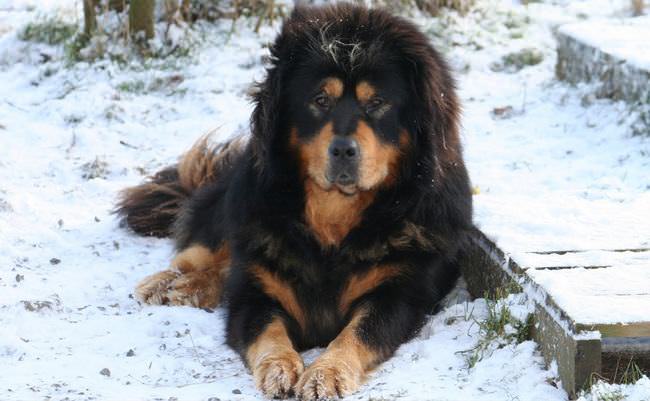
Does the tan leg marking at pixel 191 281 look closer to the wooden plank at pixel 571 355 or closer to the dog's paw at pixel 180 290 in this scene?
the dog's paw at pixel 180 290

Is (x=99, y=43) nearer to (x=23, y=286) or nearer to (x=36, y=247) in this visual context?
(x=36, y=247)

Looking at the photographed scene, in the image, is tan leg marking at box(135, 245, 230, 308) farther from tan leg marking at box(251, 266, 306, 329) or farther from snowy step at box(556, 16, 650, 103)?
snowy step at box(556, 16, 650, 103)

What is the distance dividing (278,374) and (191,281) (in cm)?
147

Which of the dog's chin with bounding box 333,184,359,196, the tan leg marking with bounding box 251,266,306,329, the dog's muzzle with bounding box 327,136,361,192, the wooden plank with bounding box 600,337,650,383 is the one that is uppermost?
the dog's muzzle with bounding box 327,136,361,192

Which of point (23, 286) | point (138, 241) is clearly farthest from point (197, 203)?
point (23, 286)

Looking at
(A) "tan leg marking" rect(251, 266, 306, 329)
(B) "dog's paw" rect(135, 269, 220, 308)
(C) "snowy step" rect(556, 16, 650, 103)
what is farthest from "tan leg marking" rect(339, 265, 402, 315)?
(C) "snowy step" rect(556, 16, 650, 103)

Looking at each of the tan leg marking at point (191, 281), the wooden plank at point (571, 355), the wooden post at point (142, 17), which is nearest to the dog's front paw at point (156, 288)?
the tan leg marking at point (191, 281)

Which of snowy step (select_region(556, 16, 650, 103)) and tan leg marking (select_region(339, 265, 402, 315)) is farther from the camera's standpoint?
snowy step (select_region(556, 16, 650, 103))

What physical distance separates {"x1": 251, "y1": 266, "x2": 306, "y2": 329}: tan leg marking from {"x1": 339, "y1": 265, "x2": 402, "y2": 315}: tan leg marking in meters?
0.18

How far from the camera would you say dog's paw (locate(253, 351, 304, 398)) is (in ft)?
11.6

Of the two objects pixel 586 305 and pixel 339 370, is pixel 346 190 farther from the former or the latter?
pixel 586 305

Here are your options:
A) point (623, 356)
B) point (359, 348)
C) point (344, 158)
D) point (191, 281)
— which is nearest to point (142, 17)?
point (191, 281)

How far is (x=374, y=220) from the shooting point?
13.6 ft

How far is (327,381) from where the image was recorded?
139 inches
